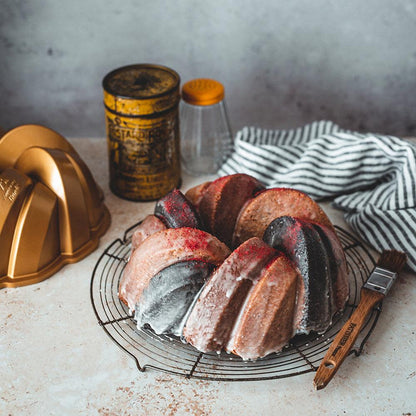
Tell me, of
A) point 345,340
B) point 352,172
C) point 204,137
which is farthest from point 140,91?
point 345,340

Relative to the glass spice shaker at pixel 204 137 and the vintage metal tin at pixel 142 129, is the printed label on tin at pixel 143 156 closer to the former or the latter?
the vintage metal tin at pixel 142 129

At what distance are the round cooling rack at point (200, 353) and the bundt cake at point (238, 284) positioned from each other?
3cm

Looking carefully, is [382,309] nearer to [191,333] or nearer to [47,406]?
[191,333]

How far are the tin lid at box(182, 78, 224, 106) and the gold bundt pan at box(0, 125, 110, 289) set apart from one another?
0.91 feet

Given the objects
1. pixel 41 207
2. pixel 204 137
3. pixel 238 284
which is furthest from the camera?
pixel 204 137

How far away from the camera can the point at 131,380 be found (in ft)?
2.59

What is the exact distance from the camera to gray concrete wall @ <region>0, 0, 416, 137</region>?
1.29 metres

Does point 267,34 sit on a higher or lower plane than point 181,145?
higher

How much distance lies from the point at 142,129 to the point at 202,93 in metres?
0.16

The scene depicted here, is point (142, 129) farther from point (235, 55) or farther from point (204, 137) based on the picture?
point (235, 55)

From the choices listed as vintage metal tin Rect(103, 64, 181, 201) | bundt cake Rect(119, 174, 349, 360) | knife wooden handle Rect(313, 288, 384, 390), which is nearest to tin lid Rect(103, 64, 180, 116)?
vintage metal tin Rect(103, 64, 181, 201)

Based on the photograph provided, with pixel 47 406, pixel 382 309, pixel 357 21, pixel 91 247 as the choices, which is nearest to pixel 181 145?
pixel 91 247

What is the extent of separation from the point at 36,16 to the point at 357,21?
2.51 feet

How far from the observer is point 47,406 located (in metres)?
0.75
